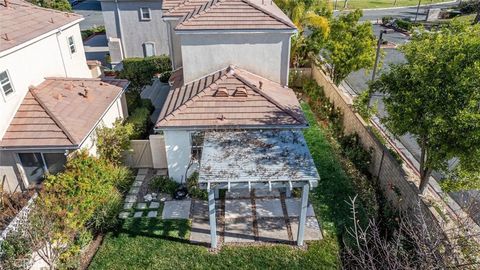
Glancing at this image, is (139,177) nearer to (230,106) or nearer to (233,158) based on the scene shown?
(230,106)

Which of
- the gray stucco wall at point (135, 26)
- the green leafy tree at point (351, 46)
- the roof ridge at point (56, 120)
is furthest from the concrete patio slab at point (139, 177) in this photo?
the gray stucco wall at point (135, 26)

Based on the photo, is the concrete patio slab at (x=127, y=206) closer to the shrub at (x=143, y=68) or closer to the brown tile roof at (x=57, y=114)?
the brown tile roof at (x=57, y=114)

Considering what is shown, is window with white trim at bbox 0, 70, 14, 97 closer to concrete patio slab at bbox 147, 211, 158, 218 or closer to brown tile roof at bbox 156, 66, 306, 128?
brown tile roof at bbox 156, 66, 306, 128

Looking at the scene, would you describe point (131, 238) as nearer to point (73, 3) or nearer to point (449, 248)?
point (449, 248)

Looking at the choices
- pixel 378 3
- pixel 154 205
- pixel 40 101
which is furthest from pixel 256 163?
pixel 378 3

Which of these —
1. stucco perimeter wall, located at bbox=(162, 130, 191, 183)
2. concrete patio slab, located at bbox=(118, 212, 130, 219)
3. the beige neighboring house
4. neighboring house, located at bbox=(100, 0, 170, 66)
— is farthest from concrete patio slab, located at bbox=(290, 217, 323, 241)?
neighboring house, located at bbox=(100, 0, 170, 66)
